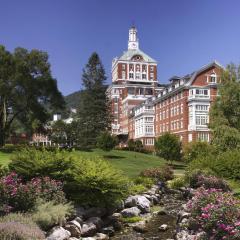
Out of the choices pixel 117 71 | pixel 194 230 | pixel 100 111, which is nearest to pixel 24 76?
pixel 100 111

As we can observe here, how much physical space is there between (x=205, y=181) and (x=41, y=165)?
38.0ft

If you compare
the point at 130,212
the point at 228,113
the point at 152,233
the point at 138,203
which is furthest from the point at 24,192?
the point at 228,113

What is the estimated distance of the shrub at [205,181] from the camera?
25.5 m

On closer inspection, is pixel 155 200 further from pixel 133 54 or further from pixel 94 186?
pixel 133 54

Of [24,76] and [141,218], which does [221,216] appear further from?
[24,76]

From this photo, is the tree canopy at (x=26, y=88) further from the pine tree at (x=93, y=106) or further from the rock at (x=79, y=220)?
the rock at (x=79, y=220)

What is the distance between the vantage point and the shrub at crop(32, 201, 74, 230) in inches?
602

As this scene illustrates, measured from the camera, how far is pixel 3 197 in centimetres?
1565

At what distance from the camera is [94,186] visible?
60.1 ft

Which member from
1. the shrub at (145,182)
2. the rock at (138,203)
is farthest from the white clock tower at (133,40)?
the rock at (138,203)

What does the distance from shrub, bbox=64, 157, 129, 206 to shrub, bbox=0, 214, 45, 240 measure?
4420mm

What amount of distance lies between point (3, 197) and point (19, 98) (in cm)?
3878

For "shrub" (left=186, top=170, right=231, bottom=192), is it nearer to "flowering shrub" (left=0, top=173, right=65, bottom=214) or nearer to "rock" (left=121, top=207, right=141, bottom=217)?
"rock" (left=121, top=207, right=141, bottom=217)

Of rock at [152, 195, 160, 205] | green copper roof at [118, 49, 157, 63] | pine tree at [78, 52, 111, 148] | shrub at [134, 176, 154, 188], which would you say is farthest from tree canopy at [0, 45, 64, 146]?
green copper roof at [118, 49, 157, 63]
